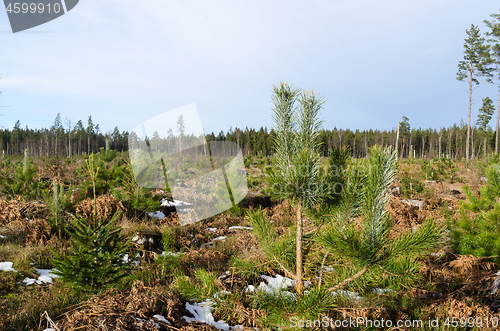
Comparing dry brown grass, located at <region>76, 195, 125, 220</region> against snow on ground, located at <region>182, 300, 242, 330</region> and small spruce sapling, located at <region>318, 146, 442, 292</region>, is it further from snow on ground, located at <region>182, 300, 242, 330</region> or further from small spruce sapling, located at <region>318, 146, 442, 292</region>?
small spruce sapling, located at <region>318, 146, 442, 292</region>

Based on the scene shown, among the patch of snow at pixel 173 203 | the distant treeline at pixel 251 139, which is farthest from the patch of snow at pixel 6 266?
the distant treeline at pixel 251 139

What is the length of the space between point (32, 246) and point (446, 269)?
7.39m

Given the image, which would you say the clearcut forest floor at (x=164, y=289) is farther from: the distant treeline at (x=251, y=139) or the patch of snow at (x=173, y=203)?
the distant treeline at (x=251, y=139)

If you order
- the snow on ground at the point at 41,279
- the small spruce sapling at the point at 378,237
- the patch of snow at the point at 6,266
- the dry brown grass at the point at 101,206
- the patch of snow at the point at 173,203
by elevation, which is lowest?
the snow on ground at the point at 41,279

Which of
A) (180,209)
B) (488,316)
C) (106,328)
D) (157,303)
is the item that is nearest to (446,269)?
(488,316)

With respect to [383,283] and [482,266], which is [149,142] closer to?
[383,283]

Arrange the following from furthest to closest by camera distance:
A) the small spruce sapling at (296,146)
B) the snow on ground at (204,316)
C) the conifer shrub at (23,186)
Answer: the conifer shrub at (23,186) → the snow on ground at (204,316) → the small spruce sapling at (296,146)

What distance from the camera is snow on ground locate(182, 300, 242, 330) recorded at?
2830 millimetres

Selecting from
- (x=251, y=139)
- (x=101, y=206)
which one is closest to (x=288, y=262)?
(x=101, y=206)

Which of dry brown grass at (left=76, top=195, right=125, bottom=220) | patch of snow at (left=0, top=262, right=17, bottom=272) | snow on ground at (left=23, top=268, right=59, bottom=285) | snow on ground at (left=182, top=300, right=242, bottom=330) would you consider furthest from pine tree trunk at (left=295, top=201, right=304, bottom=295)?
dry brown grass at (left=76, top=195, right=125, bottom=220)

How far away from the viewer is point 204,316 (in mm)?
3014

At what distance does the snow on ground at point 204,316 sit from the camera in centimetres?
283

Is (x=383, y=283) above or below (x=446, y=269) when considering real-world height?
above

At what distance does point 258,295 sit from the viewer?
5.97ft
